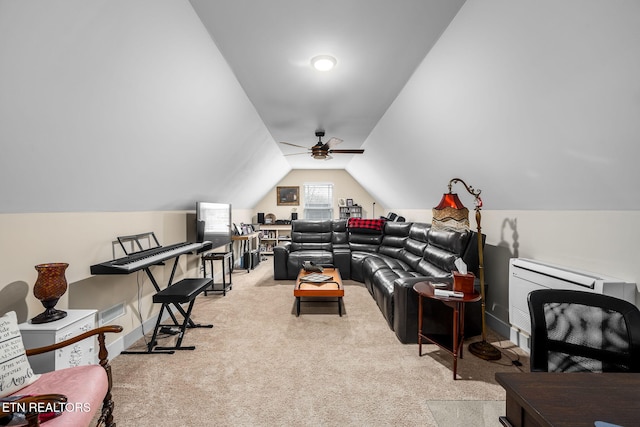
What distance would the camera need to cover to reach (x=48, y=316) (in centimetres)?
171

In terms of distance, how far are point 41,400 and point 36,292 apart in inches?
46.0

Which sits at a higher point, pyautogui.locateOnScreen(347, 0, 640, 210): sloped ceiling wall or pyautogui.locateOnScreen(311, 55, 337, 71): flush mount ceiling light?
pyautogui.locateOnScreen(311, 55, 337, 71): flush mount ceiling light

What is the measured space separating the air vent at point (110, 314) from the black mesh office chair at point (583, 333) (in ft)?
10.3

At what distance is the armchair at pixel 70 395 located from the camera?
0.93 m

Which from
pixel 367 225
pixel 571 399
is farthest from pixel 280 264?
pixel 571 399

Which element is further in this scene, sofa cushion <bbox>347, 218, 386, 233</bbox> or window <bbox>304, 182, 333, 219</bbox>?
window <bbox>304, 182, 333, 219</bbox>

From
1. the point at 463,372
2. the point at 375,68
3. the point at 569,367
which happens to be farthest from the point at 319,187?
the point at 569,367

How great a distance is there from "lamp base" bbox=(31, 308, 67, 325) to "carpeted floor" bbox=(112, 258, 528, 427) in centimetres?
70

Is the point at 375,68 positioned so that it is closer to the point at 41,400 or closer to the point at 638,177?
the point at 638,177

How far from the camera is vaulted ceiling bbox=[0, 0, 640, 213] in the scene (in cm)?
136

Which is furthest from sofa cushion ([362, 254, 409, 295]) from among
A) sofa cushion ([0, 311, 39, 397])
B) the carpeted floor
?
sofa cushion ([0, 311, 39, 397])

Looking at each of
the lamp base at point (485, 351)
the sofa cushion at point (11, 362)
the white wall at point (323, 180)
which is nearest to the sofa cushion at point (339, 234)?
the white wall at point (323, 180)

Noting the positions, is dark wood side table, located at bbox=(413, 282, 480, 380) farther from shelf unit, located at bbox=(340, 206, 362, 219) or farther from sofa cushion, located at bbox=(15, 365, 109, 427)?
shelf unit, located at bbox=(340, 206, 362, 219)

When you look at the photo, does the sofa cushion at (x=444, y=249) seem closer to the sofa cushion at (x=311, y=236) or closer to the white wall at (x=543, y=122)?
the white wall at (x=543, y=122)
